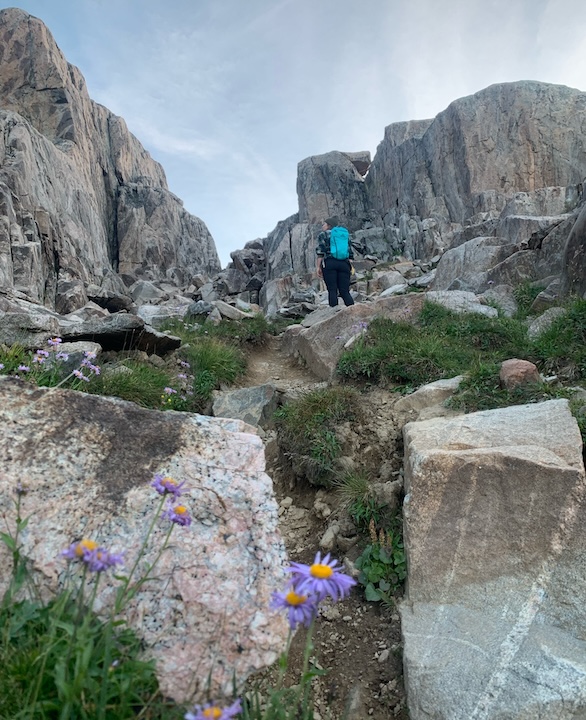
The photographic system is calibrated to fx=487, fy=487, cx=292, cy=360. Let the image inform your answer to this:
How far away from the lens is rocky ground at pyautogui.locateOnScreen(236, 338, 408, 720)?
2.43m

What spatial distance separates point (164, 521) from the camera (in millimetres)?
2117

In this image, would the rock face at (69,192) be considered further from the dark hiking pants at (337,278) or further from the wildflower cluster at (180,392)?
the wildflower cluster at (180,392)

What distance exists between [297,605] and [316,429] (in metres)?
3.25

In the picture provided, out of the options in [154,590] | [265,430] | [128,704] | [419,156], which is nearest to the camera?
[128,704]

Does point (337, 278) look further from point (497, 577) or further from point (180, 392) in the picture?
point (497, 577)

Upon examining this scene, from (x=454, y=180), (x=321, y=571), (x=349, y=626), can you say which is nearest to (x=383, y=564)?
(x=349, y=626)

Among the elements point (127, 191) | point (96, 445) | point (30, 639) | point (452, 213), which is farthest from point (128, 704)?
point (127, 191)

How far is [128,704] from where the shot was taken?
1.38 metres

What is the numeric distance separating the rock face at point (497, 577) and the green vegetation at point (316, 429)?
1.06 m

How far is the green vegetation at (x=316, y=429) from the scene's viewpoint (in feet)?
13.8

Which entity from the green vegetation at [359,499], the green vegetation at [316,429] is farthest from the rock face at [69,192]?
the green vegetation at [359,499]

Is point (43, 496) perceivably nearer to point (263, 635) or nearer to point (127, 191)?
point (263, 635)

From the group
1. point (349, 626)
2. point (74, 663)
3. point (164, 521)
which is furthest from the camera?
point (349, 626)

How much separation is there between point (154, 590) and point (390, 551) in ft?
5.96
